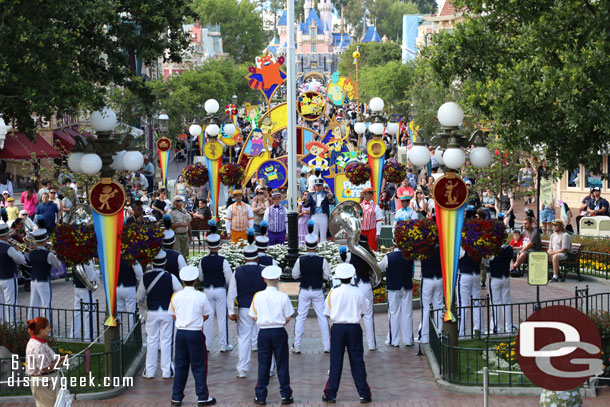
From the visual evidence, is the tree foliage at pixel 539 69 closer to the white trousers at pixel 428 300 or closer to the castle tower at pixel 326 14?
the white trousers at pixel 428 300

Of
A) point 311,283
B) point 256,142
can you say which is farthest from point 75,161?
point 256,142

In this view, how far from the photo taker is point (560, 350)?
8.29m

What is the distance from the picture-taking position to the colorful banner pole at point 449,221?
1215 centimetres

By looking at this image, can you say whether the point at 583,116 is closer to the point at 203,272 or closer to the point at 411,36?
the point at 203,272

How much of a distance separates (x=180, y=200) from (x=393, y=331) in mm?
6434

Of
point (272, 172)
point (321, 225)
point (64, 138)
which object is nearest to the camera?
point (321, 225)

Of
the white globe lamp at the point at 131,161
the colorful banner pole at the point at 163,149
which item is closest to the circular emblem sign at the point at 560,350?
the white globe lamp at the point at 131,161

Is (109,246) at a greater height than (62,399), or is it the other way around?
(109,246)

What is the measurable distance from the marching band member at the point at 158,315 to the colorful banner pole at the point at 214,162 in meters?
9.90

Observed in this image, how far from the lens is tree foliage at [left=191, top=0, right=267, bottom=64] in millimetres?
107688

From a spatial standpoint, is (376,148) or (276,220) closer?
(276,220)

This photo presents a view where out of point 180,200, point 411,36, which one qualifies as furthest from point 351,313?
Result: point 411,36

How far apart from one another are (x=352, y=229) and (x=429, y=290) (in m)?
1.62

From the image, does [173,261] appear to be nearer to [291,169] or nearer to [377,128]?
[291,169]
